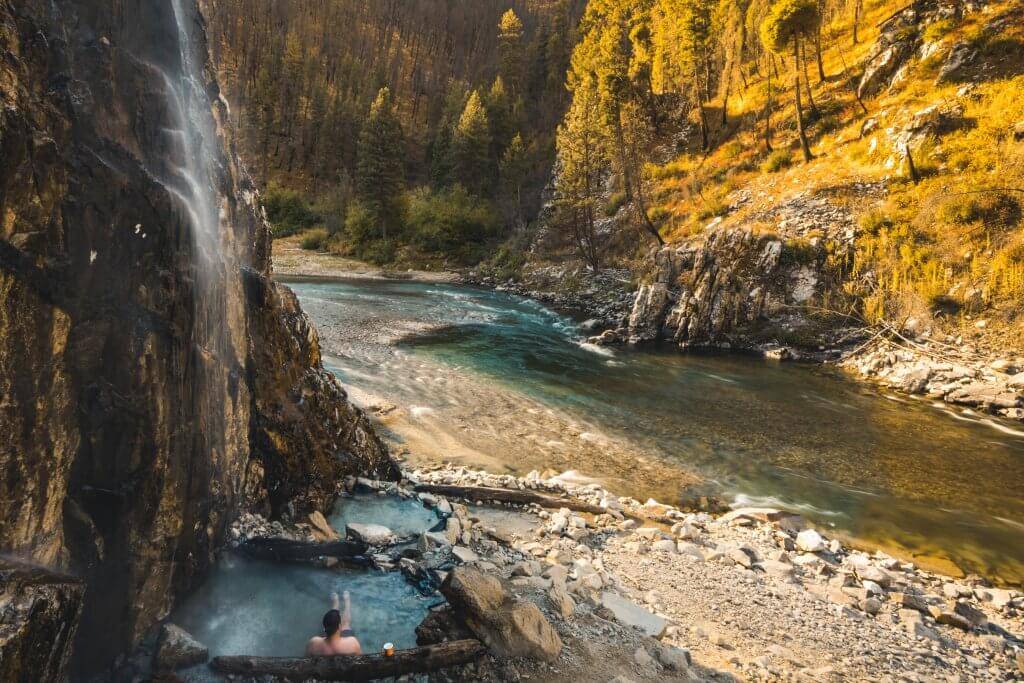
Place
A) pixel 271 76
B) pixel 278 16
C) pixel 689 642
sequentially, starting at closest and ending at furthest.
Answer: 1. pixel 689 642
2. pixel 271 76
3. pixel 278 16

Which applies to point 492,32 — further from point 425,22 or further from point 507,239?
point 507,239

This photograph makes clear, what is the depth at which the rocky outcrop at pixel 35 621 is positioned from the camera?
3.10 meters

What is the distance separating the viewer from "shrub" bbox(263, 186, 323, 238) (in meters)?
57.8

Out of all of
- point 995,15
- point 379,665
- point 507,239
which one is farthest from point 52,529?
point 507,239

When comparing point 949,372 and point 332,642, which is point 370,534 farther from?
point 949,372

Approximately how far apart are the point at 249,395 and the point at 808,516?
944 centimetres

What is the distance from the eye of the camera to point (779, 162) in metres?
31.6

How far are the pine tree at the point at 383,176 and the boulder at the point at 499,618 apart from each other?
157 feet

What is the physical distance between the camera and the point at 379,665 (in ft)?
15.6

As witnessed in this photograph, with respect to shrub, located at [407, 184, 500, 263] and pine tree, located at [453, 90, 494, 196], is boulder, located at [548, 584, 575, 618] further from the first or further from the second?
pine tree, located at [453, 90, 494, 196]

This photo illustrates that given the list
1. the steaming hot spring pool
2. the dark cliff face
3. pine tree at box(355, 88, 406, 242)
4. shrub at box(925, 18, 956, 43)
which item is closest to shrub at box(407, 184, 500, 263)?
pine tree at box(355, 88, 406, 242)

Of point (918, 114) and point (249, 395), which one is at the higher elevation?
point (918, 114)

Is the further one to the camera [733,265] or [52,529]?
[733,265]

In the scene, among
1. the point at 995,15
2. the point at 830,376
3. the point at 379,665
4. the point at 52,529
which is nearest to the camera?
the point at 52,529
